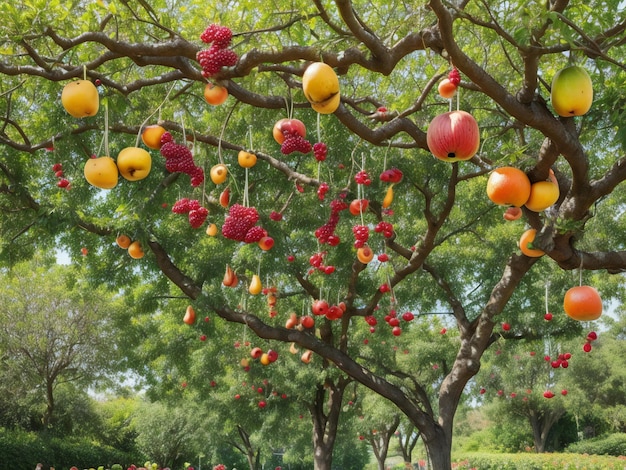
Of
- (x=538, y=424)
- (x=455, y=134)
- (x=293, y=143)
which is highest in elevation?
(x=538, y=424)

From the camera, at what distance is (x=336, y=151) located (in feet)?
25.7

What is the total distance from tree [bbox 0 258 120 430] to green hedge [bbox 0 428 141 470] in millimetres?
1218

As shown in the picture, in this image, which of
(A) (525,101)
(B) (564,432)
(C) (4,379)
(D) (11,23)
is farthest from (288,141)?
(B) (564,432)

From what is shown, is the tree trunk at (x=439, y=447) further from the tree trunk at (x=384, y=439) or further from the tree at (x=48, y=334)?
the tree at (x=48, y=334)

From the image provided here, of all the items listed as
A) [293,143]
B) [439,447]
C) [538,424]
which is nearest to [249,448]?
[538,424]

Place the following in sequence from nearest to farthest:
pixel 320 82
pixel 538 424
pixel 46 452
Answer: pixel 320 82
pixel 46 452
pixel 538 424

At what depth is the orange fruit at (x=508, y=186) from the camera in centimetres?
313

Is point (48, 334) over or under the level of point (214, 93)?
over

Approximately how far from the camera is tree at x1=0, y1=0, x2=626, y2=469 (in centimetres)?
361

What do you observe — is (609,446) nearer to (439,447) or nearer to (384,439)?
(384,439)

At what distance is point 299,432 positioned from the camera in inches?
912

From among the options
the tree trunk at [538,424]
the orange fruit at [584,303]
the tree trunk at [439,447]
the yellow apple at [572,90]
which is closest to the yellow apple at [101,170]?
the yellow apple at [572,90]

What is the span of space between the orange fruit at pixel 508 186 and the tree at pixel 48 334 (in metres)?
18.0

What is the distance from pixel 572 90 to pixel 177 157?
81.9 inches
